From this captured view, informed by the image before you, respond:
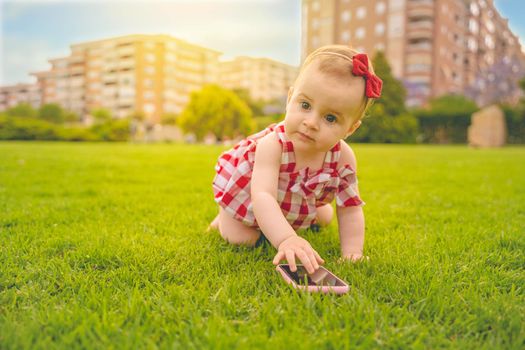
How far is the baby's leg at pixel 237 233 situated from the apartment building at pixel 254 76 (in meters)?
84.6

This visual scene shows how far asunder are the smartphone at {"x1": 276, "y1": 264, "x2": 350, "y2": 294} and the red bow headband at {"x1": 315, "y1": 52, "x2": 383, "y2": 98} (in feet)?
2.51

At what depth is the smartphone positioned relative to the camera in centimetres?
149

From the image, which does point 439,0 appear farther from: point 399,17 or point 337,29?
point 337,29

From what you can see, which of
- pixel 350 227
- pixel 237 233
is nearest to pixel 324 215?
pixel 350 227

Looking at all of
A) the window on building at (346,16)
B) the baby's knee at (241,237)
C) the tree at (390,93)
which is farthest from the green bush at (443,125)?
the window on building at (346,16)

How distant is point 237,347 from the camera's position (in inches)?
44.8

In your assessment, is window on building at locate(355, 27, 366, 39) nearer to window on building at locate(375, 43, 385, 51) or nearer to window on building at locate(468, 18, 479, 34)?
window on building at locate(375, 43, 385, 51)

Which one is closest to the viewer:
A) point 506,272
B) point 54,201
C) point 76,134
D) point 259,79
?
point 506,272

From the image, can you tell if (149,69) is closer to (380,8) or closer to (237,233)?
(380,8)

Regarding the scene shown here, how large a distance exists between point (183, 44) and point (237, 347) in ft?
273

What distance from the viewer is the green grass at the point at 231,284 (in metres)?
1.22

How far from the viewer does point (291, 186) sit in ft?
6.79

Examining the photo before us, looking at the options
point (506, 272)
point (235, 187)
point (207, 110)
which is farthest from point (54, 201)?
point (207, 110)

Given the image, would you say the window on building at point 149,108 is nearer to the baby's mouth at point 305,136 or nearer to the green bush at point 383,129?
the green bush at point 383,129
